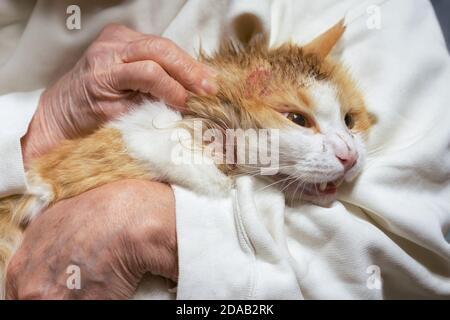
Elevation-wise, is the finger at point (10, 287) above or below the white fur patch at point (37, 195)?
below

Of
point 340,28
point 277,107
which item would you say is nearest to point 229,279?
point 277,107

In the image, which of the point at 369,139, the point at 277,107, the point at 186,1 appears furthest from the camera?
the point at 186,1

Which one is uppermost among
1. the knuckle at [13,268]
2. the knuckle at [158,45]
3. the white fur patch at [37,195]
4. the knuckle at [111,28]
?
the knuckle at [111,28]

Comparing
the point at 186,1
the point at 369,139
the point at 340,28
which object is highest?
the point at 186,1

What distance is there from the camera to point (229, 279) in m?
0.83

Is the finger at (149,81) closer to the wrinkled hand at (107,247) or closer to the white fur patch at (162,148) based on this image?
the white fur patch at (162,148)

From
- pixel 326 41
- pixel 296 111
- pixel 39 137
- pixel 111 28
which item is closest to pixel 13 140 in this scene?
pixel 39 137

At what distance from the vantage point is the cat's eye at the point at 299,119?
0.94m

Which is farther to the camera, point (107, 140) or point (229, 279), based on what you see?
point (107, 140)

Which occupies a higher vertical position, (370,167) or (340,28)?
(340,28)

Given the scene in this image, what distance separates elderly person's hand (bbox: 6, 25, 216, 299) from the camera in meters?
0.86

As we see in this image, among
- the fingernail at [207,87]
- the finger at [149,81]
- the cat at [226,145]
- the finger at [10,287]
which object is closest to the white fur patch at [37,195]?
the cat at [226,145]

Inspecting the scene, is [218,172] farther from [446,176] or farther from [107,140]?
[446,176]

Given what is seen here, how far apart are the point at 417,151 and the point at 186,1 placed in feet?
2.00
